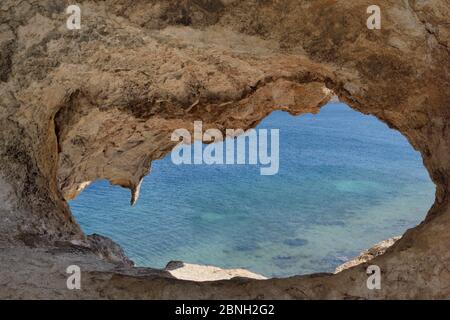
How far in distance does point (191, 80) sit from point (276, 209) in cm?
1357

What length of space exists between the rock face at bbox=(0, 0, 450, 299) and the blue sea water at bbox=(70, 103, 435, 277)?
9258 millimetres

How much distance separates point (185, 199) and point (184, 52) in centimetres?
1414

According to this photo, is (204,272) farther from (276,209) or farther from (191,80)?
(276,209)

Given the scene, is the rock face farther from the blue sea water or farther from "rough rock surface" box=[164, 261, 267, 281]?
the blue sea water

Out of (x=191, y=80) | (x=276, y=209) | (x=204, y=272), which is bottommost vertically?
(x=204, y=272)

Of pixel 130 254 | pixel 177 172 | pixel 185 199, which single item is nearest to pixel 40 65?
pixel 130 254

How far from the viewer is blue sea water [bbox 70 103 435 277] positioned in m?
14.5

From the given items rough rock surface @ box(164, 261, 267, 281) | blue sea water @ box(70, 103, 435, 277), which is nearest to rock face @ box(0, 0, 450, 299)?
rough rock surface @ box(164, 261, 267, 281)

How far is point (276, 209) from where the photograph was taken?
18281 mm

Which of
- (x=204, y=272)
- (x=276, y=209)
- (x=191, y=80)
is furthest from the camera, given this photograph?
(x=276, y=209)

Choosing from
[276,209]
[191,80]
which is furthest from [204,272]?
[276,209]

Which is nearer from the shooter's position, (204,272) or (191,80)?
(191,80)
